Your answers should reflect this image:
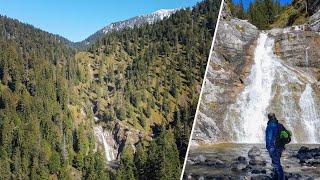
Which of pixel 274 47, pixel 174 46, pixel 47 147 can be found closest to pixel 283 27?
pixel 274 47

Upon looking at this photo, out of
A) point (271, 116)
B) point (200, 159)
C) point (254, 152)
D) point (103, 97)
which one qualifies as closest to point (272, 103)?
point (271, 116)

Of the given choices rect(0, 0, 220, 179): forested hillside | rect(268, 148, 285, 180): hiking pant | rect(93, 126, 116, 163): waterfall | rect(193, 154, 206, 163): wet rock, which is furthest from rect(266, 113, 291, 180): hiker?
rect(93, 126, 116, 163): waterfall

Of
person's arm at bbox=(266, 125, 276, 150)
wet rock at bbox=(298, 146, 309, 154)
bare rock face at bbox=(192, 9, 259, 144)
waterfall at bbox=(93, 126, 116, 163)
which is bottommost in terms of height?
wet rock at bbox=(298, 146, 309, 154)

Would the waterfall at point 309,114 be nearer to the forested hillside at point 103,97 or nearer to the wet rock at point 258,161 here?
the wet rock at point 258,161

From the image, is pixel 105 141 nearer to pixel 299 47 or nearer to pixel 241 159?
pixel 241 159

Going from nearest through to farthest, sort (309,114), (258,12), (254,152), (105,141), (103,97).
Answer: (309,114) < (254,152) < (258,12) < (105,141) < (103,97)

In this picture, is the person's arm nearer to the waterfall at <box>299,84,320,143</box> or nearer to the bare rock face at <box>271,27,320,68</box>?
the waterfall at <box>299,84,320,143</box>
